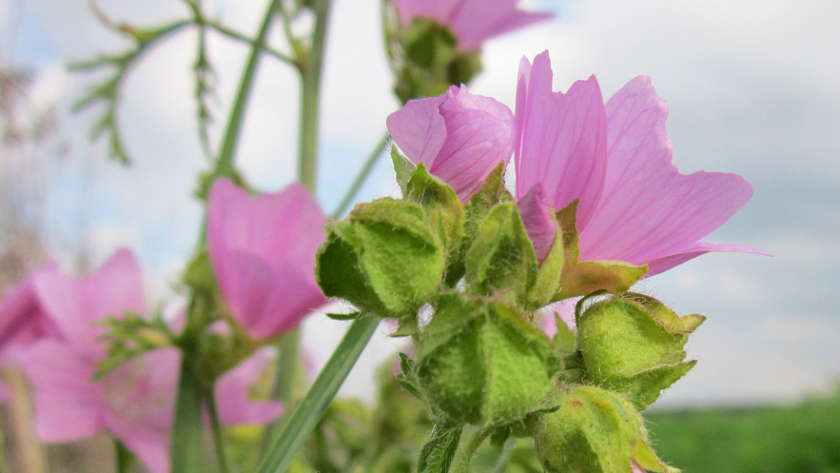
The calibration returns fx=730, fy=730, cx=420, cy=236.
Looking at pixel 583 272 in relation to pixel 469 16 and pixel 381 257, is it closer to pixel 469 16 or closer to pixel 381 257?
pixel 381 257

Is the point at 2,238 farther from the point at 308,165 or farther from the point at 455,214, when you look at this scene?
the point at 455,214

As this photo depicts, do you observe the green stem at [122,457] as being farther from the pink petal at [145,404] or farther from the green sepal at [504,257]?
the green sepal at [504,257]

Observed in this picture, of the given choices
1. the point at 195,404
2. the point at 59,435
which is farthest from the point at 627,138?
the point at 59,435

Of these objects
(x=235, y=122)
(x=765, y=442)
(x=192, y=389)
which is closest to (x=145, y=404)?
(x=192, y=389)

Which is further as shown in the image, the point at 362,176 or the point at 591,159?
the point at 362,176

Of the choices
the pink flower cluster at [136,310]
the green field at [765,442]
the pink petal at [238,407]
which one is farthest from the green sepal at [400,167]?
the green field at [765,442]

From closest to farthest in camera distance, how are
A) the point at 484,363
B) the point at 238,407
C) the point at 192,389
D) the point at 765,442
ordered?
the point at 484,363, the point at 192,389, the point at 238,407, the point at 765,442
